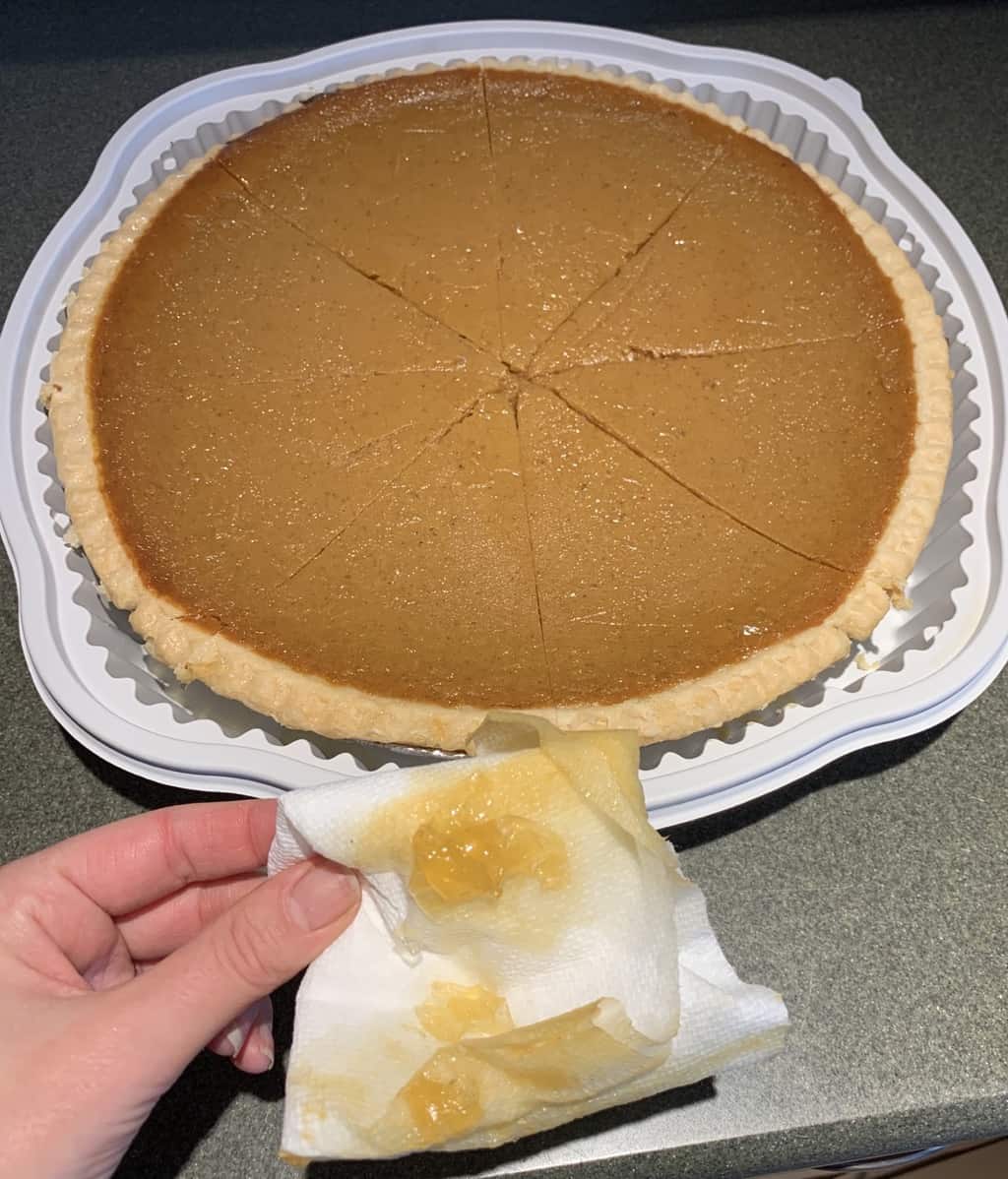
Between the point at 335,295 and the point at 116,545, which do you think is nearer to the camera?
the point at 116,545

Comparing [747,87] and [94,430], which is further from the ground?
[747,87]

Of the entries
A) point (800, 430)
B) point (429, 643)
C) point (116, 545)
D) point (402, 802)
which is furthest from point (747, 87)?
point (402, 802)

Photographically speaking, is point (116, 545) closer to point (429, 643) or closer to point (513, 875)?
point (429, 643)

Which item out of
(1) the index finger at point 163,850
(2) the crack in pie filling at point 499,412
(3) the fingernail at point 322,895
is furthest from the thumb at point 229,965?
(2) the crack in pie filling at point 499,412

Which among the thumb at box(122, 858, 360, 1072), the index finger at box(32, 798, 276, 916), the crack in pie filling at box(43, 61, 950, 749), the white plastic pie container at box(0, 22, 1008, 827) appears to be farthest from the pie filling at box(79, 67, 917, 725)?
the thumb at box(122, 858, 360, 1072)

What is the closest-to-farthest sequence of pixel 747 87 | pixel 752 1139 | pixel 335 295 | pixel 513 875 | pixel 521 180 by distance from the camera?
pixel 513 875 → pixel 752 1139 → pixel 335 295 → pixel 521 180 → pixel 747 87

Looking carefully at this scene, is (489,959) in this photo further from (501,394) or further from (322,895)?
(501,394)

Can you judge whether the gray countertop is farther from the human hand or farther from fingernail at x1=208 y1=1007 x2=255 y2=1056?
the human hand

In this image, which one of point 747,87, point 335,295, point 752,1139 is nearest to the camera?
point 752,1139
